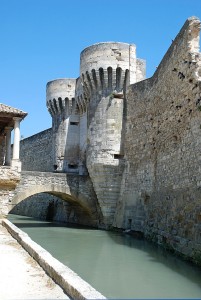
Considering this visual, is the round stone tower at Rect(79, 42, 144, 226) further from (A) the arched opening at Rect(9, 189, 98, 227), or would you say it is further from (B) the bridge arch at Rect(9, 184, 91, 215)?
(A) the arched opening at Rect(9, 189, 98, 227)

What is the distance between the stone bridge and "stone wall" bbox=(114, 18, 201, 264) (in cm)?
186

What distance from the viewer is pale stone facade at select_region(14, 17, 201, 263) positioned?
33.1ft

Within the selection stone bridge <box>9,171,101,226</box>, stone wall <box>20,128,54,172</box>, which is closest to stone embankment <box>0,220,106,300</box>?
stone bridge <box>9,171,101,226</box>

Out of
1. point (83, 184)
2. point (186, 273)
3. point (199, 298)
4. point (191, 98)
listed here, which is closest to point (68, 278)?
point (199, 298)

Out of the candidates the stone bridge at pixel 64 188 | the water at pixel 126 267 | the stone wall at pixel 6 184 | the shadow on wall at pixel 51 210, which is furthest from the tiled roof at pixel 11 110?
the shadow on wall at pixel 51 210

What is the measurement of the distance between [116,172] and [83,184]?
198cm

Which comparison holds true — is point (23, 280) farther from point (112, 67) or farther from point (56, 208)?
point (56, 208)

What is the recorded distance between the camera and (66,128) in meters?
20.8

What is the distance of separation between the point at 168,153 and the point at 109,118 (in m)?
5.02

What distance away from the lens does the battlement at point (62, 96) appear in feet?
67.7

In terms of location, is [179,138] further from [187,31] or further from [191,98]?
[187,31]

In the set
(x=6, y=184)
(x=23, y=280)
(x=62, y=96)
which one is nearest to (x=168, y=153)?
(x=6, y=184)

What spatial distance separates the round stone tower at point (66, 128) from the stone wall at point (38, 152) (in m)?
3.34

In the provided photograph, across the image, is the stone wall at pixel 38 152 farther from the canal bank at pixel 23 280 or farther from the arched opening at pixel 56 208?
the canal bank at pixel 23 280
